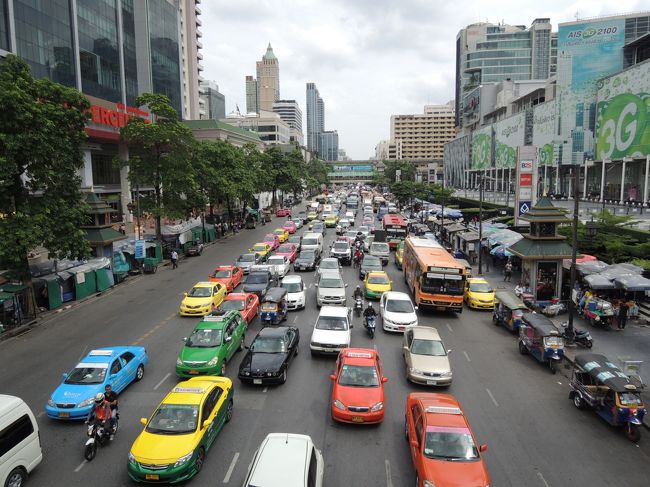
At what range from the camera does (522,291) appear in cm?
2655

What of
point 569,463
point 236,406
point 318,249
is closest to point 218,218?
point 318,249

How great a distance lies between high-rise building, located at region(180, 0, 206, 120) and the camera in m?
103

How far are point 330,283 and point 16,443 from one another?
1740cm

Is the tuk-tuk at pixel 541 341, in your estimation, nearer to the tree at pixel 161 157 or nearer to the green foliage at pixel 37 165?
the green foliage at pixel 37 165

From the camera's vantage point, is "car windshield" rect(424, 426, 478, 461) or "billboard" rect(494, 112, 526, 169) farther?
"billboard" rect(494, 112, 526, 169)

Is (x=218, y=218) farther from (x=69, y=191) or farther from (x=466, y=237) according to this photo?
(x=69, y=191)

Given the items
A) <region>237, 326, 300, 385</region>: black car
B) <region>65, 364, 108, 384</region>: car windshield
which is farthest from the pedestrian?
<region>65, 364, 108, 384</region>: car windshield

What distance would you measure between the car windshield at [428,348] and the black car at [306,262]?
19.3 m

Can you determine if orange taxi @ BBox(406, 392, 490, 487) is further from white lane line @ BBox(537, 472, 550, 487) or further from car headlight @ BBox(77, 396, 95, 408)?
car headlight @ BBox(77, 396, 95, 408)

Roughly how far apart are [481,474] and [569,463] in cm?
343

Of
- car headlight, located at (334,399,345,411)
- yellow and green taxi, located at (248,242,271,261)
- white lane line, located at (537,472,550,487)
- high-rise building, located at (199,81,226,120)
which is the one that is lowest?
white lane line, located at (537,472,550,487)

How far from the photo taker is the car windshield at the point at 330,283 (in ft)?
85.2

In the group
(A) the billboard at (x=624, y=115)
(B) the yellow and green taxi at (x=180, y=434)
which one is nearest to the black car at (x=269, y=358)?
(B) the yellow and green taxi at (x=180, y=434)

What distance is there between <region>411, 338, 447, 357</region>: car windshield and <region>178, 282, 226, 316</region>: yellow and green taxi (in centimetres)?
1107
